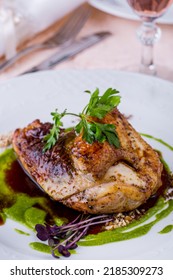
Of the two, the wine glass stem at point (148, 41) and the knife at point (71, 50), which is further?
the knife at point (71, 50)

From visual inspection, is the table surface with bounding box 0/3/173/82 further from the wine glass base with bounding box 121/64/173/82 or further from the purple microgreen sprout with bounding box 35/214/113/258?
the purple microgreen sprout with bounding box 35/214/113/258

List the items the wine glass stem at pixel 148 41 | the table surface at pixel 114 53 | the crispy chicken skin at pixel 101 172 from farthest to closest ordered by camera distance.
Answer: the table surface at pixel 114 53
the wine glass stem at pixel 148 41
the crispy chicken skin at pixel 101 172

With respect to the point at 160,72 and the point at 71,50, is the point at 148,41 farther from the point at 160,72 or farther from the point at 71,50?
the point at 71,50

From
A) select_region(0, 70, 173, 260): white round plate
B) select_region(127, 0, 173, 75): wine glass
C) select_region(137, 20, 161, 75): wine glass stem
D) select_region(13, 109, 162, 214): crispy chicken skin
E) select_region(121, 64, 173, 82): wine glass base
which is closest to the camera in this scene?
select_region(13, 109, 162, 214): crispy chicken skin

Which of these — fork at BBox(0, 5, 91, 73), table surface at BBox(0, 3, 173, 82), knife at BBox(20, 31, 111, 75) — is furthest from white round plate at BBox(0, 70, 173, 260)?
fork at BBox(0, 5, 91, 73)

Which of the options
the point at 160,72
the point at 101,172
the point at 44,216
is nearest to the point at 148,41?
the point at 160,72

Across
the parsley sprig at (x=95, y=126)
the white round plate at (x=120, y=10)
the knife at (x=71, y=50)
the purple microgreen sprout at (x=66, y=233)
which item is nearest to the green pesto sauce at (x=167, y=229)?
the purple microgreen sprout at (x=66, y=233)

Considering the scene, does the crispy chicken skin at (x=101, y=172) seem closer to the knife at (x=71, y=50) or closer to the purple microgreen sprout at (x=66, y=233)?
the purple microgreen sprout at (x=66, y=233)
